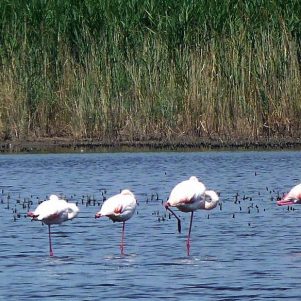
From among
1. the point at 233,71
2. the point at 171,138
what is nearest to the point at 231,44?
the point at 233,71

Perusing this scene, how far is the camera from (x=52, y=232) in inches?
550

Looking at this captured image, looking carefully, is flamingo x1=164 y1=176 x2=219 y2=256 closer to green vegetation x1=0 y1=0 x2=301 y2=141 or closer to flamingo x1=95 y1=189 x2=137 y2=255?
flamingo x1=95 y1=189 x2=137 y2=255

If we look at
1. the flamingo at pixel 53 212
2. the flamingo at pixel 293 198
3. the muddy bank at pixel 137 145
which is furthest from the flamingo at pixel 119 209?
the muddy bank at pixel 137 145

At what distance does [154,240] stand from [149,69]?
10.5 m

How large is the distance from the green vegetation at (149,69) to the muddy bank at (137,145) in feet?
0.42

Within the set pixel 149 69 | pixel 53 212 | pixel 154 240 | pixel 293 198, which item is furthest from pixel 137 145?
pixel 53 212

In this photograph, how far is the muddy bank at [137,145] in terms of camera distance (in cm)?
2369

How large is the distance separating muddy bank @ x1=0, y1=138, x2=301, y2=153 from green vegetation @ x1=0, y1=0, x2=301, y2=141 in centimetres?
13

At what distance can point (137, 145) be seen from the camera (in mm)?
23859

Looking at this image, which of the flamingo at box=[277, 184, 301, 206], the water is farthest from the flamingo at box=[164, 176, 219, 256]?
the flamingo at box=[277, 184, 301, 206]

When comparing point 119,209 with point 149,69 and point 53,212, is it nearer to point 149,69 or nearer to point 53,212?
point 53,212

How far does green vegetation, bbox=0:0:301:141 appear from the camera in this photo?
23.2 metres

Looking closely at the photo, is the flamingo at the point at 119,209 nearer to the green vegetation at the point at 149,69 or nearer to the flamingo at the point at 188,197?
the flamingo at the point at 188,197

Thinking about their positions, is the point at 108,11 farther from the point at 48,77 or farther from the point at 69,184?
the point at 69,184
